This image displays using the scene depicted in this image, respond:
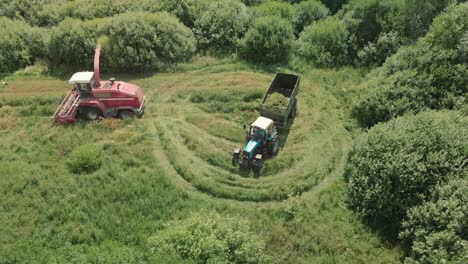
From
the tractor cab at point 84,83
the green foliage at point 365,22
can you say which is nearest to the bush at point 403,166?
the green foliage at point 365,22

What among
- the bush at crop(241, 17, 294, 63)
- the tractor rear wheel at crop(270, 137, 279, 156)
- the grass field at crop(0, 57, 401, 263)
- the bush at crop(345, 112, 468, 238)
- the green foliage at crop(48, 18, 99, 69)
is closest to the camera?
the grass field at crop(0, 57, 401, 263)

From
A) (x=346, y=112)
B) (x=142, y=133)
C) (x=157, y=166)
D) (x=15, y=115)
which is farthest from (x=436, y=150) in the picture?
(x=15, y=115)

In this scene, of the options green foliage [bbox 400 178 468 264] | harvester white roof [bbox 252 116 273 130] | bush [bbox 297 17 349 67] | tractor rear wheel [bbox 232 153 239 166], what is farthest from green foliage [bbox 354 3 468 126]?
tractor rear wheel [bbox 232 153 239 166]

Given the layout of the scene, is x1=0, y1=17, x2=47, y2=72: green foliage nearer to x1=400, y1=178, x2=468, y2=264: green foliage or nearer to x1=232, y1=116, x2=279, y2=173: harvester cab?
x1=232, y1=116, x2=279, y2=173: harvester cab

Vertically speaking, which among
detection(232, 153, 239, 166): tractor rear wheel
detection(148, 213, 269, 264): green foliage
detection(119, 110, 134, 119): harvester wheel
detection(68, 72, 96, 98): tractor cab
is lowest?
detection(148, 213, 269, 264): green foliage

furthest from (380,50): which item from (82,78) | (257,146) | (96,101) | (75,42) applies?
(75,42)

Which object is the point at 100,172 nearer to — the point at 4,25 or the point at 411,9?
the point at 4,25

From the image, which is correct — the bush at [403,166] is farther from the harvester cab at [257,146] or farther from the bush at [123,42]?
the bush at [123,42]
